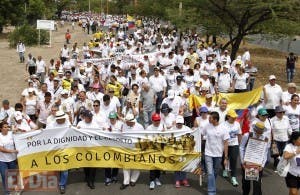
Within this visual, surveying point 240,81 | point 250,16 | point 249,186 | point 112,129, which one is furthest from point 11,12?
point 249,186

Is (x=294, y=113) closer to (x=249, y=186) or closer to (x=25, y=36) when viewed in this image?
(x=249, y=186)

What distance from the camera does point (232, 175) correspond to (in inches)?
408

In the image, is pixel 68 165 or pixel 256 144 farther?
pixel 68 165

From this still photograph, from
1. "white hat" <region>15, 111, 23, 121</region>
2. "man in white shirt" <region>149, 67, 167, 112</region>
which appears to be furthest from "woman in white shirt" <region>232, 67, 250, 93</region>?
"white hat" <region>15, 111, 23, 121</region>

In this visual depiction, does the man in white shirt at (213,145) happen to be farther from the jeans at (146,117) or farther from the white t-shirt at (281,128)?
the jeans at (146,117)

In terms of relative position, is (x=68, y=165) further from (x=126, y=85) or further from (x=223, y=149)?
(x=126, y=85)

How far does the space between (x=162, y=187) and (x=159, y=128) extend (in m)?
1.26

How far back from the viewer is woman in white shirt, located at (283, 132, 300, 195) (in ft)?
26.3

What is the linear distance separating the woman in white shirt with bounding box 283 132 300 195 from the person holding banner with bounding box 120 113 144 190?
3.26m

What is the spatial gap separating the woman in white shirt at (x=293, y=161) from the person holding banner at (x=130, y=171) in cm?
326

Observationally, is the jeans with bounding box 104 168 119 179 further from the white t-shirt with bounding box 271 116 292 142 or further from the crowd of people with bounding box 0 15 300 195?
the white t-shirt with bounding box 271 116 292 142

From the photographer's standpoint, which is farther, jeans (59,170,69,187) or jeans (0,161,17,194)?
jeans (59,170,69,187)

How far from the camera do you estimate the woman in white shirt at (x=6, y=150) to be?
9227mm

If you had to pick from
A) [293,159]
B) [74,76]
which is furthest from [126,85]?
[293,159]
